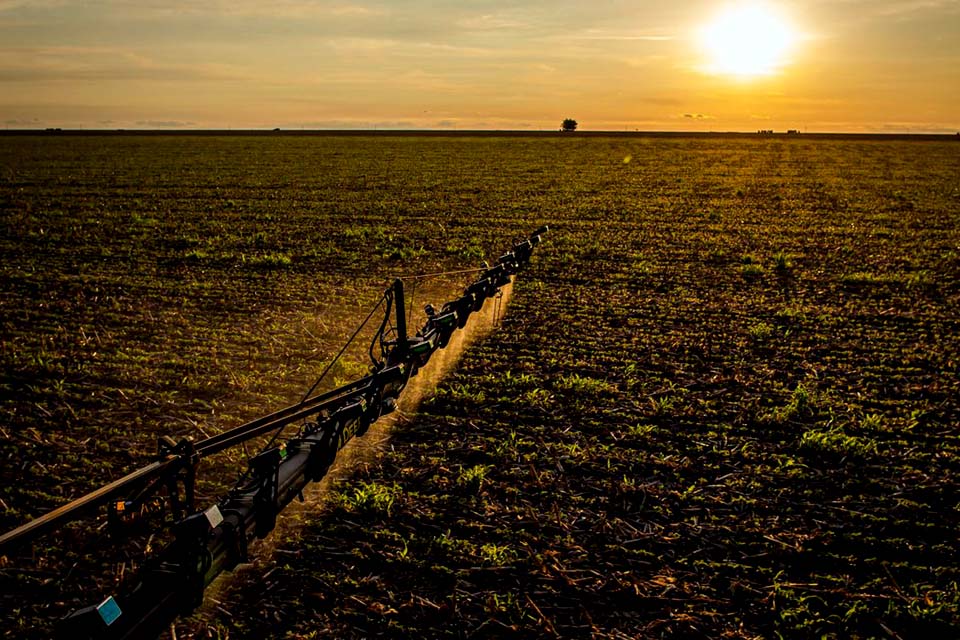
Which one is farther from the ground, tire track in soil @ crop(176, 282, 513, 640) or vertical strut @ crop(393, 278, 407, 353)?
vertical strut @ crop(393, 278, 407, 353)

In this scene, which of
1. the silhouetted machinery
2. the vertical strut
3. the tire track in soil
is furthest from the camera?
the vertical strut

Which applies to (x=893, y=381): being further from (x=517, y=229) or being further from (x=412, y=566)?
(x=517, y=229)

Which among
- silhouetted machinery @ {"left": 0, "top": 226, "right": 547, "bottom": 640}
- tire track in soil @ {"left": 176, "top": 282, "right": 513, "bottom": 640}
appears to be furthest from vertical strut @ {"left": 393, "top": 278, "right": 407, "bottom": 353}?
tire track in soil @ {"left": 176, "top": 282, "right": 513, "bottom": 640}

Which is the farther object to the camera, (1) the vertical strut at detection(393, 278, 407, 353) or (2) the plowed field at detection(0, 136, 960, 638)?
(1) the vertical strut at detection(393, 278, 407, 353)

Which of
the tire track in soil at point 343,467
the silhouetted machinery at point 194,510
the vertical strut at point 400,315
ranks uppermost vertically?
the vertical strut at point 400,315

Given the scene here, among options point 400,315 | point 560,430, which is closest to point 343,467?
point 400,315

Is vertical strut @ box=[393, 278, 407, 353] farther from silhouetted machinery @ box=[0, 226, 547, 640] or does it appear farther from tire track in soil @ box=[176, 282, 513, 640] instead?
tire track in soil @ box=[176, 282, 513, 640]

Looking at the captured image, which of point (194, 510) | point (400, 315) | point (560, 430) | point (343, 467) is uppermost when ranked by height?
point (400, 315)

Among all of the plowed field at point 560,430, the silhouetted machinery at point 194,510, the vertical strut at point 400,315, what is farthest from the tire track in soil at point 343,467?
the vertical strut at point 400,315

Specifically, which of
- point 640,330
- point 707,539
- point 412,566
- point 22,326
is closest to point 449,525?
point 412,566

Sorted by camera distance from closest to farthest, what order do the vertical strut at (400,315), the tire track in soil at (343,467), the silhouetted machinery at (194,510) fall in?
the silhouetted machinery at (194,510)
the tire track in soil at (343,467)
the vertical strut at (400,315)

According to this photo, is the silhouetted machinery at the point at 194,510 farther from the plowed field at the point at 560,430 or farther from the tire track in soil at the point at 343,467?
the tire track in soil at the point at 343,467

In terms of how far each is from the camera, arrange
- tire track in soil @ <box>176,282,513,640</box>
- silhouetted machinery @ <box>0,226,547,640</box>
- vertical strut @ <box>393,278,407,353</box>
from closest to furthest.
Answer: silhouetted machinery @ <box>0,226,547,640</box>
tire track in soil @ <box>176,282,513,640</box>
vertical strut @ <box>393,278,407,353</box>

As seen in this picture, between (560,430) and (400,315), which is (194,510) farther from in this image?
(560,430)
